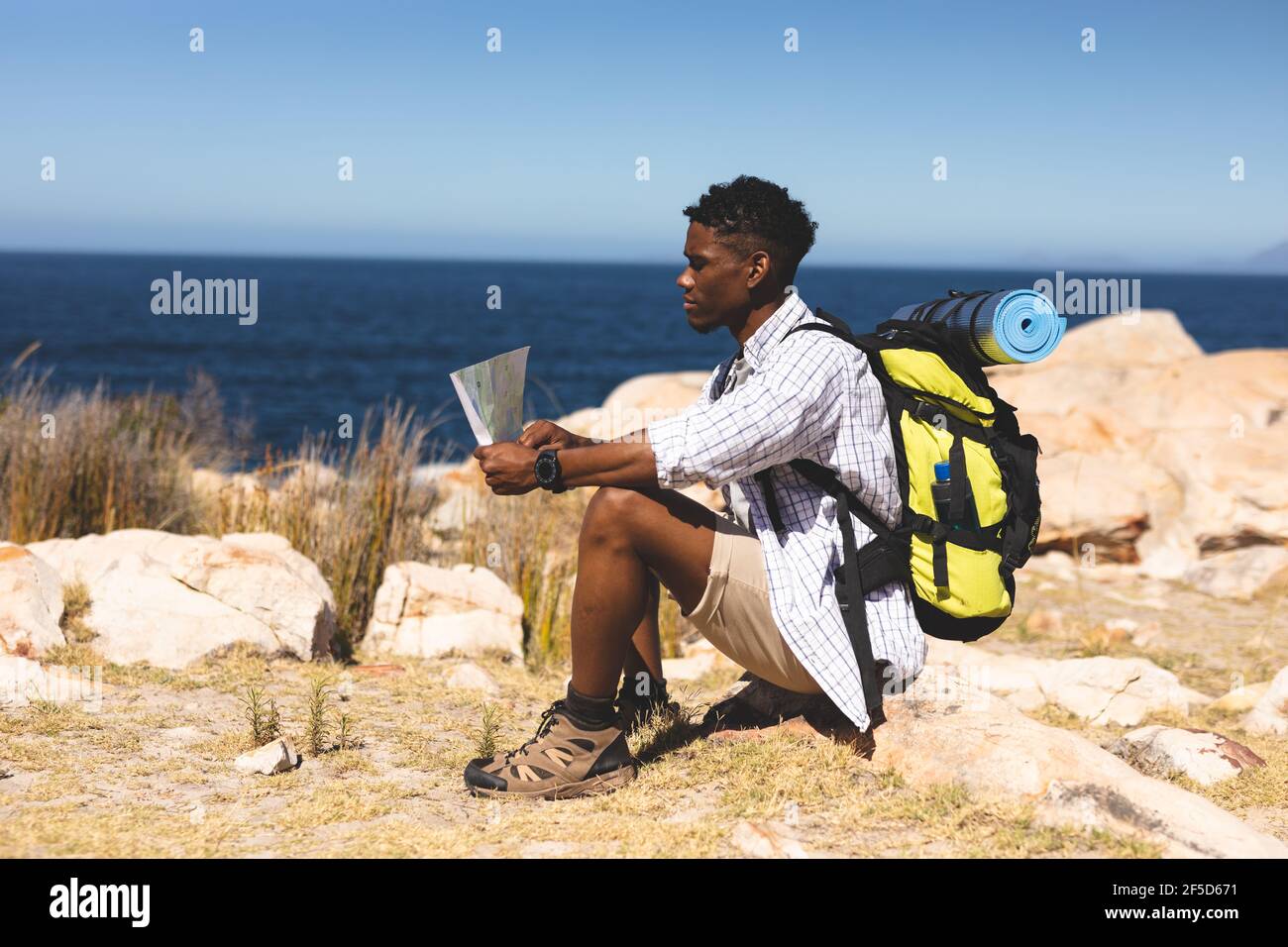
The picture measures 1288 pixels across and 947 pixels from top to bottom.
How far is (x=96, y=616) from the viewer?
185 inches

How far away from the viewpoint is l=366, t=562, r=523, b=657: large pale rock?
5355 mm

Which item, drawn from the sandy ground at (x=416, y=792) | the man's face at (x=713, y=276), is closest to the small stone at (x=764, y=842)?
the sandy ground at (x=416, y=792)

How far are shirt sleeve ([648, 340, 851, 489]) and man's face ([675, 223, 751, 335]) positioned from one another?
0.29m

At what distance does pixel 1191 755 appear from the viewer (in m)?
3.76

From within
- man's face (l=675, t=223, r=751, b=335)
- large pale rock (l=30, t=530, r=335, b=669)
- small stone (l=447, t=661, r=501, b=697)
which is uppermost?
man's face (l=675, t=223, r=751, b=335)

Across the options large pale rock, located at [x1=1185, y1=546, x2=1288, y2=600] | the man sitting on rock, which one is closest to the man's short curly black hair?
the man sitting on rock

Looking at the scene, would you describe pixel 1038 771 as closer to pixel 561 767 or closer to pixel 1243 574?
pixel 561 767

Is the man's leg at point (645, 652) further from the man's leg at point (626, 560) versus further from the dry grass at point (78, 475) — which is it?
the dry grass at point (78, 475)

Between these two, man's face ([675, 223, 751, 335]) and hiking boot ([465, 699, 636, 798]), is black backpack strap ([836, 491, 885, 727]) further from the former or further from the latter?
hiking boot ([465, 699, 636, 798])

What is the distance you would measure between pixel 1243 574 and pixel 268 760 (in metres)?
6.25

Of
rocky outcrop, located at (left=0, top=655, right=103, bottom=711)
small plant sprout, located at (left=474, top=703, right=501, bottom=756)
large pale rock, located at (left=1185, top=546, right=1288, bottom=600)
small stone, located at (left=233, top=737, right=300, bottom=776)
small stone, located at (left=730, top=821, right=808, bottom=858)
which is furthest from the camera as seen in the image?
large pale rock, located at (left=1185, top=546, right=1288, bottom=600)

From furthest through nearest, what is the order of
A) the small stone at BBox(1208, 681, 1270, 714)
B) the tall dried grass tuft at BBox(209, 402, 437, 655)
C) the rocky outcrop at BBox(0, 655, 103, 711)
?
1. the tall dried grass tuft at BBox(209, 402, 437, 655)
2. the small stone at BBox(1208, 681, 1270, 714)
3. the rocky outcrop at BBox(0, 655, 103, 711)

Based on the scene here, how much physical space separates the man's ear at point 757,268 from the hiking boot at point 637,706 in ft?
4.39
